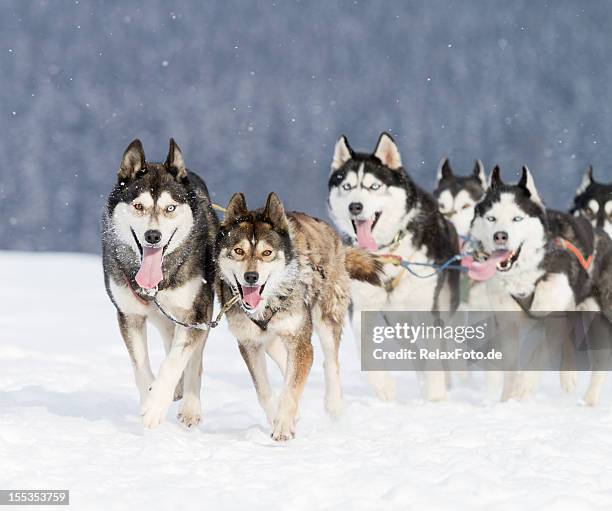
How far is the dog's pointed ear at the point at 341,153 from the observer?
5.67 meters

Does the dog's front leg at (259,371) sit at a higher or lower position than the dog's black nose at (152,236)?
lower

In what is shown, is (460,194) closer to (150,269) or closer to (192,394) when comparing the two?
(192,394)

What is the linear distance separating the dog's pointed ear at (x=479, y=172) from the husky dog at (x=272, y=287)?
3.45 metres

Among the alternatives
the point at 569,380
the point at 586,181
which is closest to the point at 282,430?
the point at 569,380

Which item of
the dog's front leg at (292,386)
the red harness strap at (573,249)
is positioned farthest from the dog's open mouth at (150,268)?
the red harness strap at (573,249)

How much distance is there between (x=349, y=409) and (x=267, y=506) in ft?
6.60

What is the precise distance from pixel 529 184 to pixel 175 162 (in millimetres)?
2452

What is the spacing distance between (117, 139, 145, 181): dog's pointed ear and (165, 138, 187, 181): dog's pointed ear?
0.12 meters

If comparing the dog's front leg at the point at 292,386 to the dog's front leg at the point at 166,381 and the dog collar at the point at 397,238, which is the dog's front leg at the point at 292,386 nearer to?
the dog's front leg at the point at 166,381

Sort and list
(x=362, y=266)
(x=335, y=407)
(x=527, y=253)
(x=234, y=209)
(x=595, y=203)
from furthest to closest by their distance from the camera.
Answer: (x=595, y=203), (x=527, y=253), (x=362, y=266), (x=335, y=407), (x=234, y=209)

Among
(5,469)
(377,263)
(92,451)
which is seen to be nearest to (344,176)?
(377,263)

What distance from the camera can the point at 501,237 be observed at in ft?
17.4

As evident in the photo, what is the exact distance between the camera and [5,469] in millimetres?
3055

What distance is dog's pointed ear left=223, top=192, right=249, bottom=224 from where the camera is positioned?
3938 mm
